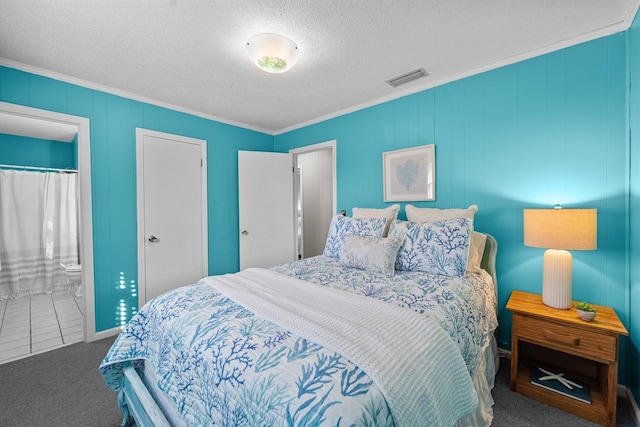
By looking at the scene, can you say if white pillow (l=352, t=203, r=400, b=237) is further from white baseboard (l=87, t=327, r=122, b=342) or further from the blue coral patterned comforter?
white baseboard (l=87, t=327, r=122, b=342)

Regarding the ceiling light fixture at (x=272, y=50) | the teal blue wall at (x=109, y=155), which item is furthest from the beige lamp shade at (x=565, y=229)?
the teal blue wall at (x=109, y=155)

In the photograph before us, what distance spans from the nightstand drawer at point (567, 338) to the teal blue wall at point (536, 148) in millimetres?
475

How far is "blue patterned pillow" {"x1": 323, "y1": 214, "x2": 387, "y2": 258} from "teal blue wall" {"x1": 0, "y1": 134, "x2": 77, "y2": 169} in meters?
4.61

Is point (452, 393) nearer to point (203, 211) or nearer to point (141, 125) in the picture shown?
point (203, 211)

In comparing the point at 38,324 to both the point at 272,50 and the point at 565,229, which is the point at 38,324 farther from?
the point at 565,229

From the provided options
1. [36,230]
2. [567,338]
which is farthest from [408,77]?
[36,230]

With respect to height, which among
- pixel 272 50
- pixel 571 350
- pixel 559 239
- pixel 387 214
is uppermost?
pixel 272 50

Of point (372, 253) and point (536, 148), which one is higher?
point (536, 148)

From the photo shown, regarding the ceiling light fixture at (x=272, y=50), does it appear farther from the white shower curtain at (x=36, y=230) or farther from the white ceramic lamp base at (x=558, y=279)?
the white shower curtain at (x=36, y=230)

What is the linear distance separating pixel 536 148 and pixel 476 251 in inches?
A: 36.3

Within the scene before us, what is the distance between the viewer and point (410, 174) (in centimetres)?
282

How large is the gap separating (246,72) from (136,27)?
829 mm

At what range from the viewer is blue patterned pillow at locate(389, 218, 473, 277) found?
75.8 inches

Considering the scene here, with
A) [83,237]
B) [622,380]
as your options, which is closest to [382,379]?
[622,380]
